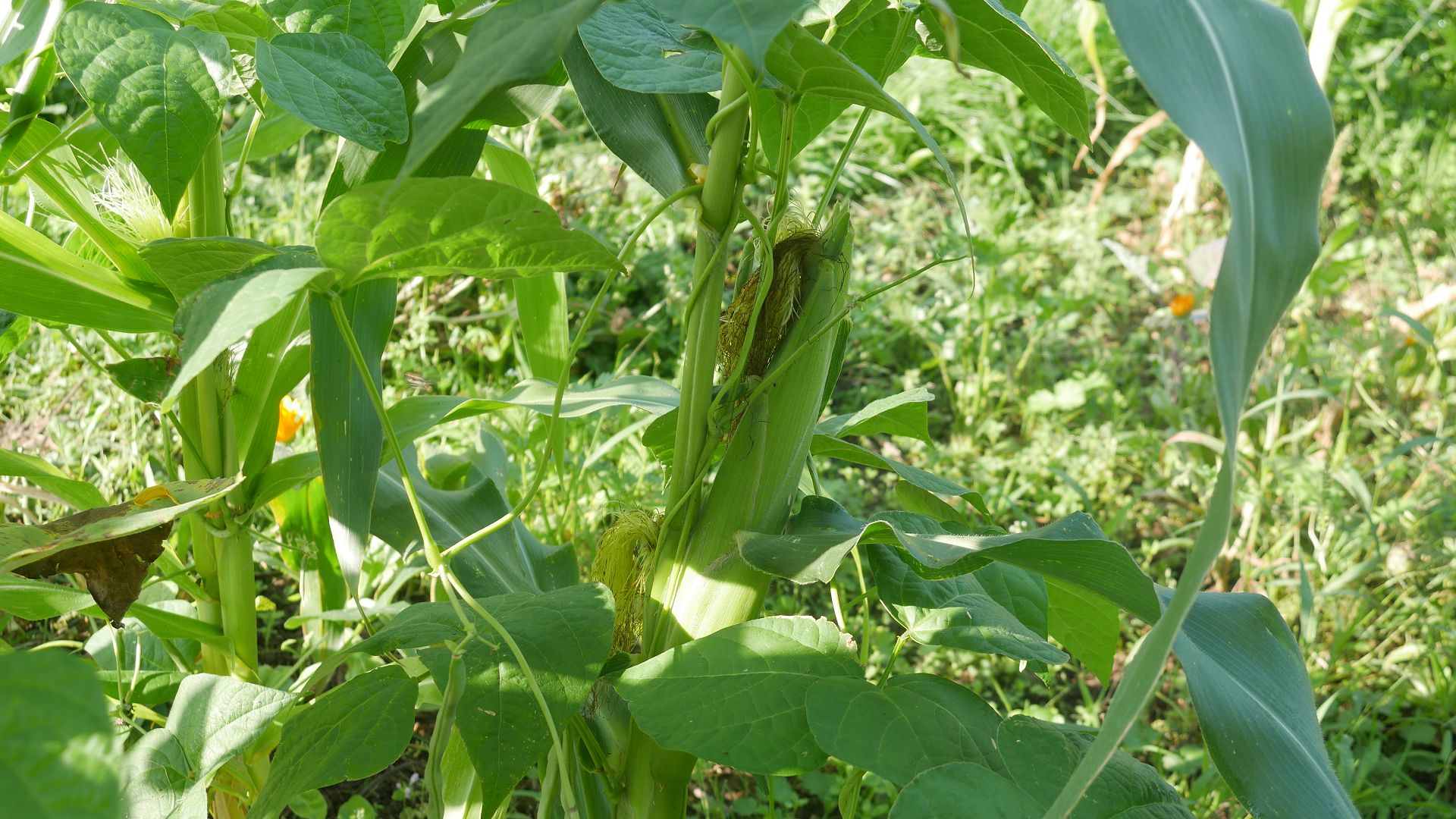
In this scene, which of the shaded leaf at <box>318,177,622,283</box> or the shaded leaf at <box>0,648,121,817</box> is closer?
the shaded leaf at <box>0,648,121,817</box>

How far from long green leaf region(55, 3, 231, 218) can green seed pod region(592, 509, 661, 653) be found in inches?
14.3

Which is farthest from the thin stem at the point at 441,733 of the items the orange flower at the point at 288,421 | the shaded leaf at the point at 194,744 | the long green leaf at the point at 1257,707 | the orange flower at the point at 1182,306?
the orange flower at the point at 1182,306

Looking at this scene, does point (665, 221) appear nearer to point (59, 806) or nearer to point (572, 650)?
point (572, 650)

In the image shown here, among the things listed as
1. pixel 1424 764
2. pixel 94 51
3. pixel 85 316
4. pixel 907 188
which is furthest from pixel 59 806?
pixel 907 188

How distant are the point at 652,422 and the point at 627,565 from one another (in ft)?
0.46

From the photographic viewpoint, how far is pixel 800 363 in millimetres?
689

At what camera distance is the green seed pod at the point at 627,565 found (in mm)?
770

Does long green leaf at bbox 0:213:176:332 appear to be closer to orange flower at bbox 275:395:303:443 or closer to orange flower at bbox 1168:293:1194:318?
orange flower at bbox 275:395:303:443

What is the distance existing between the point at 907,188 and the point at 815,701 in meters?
2.39

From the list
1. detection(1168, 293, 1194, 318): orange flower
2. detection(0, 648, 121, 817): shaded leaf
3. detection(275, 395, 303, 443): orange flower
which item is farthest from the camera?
detection(1168, 293, 1194, 318): orange flower

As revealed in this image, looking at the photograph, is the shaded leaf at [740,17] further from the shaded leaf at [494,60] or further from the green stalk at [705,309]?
the green stalk at [705,309]

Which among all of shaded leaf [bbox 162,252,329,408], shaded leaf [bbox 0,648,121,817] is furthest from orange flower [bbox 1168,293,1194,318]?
shaded leaf [bbox 0,648,121,817]

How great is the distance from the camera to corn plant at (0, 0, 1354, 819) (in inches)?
17.0

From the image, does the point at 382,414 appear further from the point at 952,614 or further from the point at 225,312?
the point at 952,614
